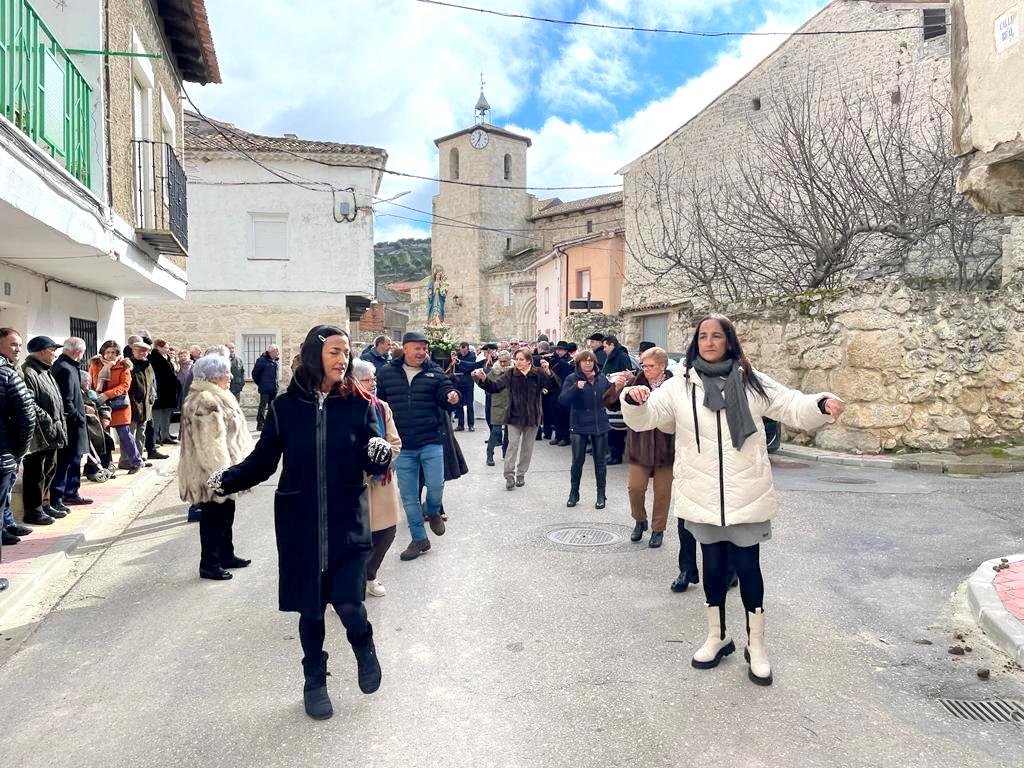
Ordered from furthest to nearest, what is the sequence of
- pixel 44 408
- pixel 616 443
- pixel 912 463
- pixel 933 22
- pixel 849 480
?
1. pixel 933 22
2. pixel 616 443
3. pixel 912 463
4. pixel 849 480
5. pixel 44 408

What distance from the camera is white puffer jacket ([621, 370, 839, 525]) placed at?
3662mm

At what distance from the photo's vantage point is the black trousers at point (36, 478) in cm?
677

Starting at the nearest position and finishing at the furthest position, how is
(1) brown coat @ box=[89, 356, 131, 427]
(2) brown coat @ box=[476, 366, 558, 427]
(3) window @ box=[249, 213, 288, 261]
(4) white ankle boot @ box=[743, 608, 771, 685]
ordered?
(4) white ankle boot @ box=[743, 608, 771, 685]
(2) brown coat @ box=[476, 366, 558, 427]
(1) brown coat @ box=[89, 356, 131, 427]
(3) window @ box=[249, 213, 288, 261]

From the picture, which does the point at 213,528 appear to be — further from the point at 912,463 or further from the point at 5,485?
the point at 912,463

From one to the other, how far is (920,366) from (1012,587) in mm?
6649

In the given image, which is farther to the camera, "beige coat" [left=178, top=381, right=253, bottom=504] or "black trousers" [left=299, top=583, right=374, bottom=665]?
"beige coat" [left=178, top=381, right=253, bottom=504]

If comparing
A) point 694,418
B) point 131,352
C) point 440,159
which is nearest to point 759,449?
point 694,418

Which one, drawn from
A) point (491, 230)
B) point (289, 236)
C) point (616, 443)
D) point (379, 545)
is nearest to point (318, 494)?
point (379, 545)

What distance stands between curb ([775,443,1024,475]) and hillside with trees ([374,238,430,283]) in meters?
74.3

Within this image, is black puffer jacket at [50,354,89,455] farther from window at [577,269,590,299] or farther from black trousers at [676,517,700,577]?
window at [577,269,590,299]

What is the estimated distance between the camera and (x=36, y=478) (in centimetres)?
680

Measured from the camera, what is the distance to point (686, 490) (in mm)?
3863

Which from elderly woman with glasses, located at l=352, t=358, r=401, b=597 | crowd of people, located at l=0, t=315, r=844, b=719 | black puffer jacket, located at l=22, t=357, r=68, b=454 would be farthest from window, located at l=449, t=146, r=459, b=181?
elderly woman with glasses, located at l=352, t=358, r=401, b=597

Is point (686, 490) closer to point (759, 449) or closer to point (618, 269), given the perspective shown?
point (759, 449)
